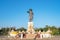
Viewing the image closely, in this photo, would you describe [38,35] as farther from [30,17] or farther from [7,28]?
[7,28]

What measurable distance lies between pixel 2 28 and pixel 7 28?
1928 millimetres

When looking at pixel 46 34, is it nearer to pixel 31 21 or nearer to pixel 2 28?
pixel 31 21

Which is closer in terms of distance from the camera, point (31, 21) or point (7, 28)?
point (31, 21)

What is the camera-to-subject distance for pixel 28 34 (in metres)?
29.7

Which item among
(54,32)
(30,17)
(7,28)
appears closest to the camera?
(30,17)

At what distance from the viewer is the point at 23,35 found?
98.4ft

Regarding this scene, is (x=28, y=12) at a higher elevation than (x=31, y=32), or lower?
higher

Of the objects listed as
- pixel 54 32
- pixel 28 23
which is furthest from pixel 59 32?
pixel 28 23

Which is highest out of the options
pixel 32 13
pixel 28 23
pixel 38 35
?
pixel 32 13

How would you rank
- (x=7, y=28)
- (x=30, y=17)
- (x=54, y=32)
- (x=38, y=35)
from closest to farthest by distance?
1. (x=38, y=35)
2. (x=30, y=17)
3. (x=54, y=32)
4. (x=7, y=28)

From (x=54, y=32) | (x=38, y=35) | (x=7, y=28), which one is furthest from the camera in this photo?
(x=7, y=28)

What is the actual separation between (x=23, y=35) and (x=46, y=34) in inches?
185

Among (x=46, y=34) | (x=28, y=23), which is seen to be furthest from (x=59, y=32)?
(x=28, y=23)

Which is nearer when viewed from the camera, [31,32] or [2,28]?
[31,32]
